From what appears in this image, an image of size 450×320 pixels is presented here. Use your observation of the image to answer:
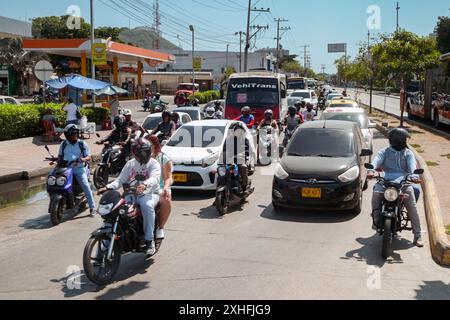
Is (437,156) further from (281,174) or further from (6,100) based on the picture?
(6,100)

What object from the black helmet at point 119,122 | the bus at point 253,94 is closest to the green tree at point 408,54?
the bus at point 253,94

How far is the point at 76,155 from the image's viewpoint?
924cm

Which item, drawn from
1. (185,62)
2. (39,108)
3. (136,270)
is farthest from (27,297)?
(185,62)

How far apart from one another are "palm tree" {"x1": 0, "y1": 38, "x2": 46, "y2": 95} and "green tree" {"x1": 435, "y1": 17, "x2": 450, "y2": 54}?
170 feet

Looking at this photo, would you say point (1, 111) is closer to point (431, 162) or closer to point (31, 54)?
point (431, 162)

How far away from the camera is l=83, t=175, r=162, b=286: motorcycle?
5.75 metres

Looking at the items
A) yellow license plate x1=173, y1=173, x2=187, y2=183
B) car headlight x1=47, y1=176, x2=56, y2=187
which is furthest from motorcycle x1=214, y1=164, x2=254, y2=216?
car headlight x1=47, y1=176, x2=56, y2=187

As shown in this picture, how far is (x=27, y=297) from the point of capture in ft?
18.2

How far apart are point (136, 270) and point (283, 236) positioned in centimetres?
260

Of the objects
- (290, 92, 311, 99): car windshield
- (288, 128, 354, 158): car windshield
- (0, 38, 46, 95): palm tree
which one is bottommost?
(288, 128, 354, 158): car windshield

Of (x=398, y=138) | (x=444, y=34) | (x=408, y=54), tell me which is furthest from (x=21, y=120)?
(x=444, y=34)

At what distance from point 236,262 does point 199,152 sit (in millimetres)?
4793

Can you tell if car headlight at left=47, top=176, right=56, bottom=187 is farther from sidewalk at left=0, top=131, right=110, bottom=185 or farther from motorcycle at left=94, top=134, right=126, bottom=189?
sidewalk at left=0, top=131, right=110, bottom=185

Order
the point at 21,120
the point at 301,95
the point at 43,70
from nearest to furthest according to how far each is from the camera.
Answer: the point at 43,70 → the point at 21,120 → the point at 301,95
